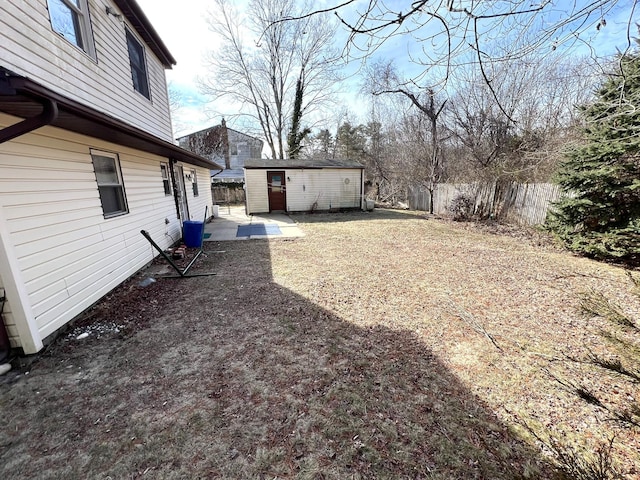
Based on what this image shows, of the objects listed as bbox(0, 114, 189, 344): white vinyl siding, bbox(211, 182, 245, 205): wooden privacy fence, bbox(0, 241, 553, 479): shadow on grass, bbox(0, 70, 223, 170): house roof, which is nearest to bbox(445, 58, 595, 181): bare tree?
bbox(0, 241, 553, 479): shadow on grass

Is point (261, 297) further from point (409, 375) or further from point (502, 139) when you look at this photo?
point (502, 139)

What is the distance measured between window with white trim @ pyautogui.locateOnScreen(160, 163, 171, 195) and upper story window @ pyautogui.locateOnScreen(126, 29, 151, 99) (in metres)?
1.60

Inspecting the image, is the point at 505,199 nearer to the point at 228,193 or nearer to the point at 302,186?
the point at 302,186

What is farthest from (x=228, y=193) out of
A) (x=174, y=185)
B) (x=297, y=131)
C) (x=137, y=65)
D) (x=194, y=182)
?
(x=137, y=65)

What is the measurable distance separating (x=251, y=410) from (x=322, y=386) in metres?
0.61

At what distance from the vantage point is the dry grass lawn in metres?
1.71

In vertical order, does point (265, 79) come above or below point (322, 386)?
above

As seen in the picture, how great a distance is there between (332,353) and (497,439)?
1444 millimetres

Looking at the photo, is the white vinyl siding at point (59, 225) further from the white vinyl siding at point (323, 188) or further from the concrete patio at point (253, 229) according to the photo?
the white vinyl siding at point (323, 188)

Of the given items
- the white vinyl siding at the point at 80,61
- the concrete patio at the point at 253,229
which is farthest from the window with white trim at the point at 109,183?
the concrete patio at the point at 253,229

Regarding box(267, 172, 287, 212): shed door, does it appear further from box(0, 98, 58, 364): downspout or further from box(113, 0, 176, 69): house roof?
box(0, 98, 58, 364): downspout

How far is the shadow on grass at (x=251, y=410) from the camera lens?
168 cm

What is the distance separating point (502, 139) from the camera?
1207 cm

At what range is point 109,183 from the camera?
173 inches
